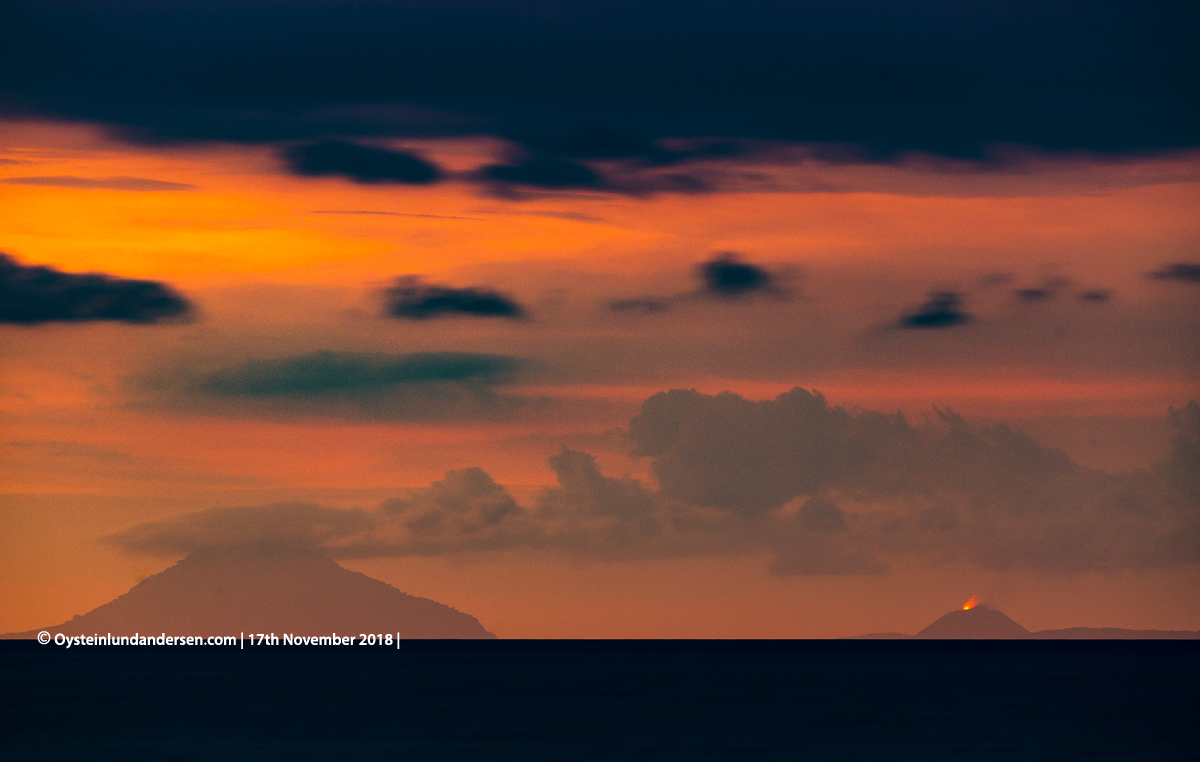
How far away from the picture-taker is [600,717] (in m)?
99.2

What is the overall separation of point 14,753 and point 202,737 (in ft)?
45.2

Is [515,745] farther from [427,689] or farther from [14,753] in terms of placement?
[427,689]

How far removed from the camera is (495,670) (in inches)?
7269

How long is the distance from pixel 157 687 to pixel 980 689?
91.4 metres

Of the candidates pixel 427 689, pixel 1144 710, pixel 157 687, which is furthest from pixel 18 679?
pixel 1144 710

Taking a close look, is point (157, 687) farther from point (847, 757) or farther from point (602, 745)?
point (847, 757)

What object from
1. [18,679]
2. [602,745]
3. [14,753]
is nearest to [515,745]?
[602,745]

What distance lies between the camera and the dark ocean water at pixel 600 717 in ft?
245

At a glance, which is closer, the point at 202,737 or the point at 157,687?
the point at 202,737

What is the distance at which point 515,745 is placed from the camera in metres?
78.1

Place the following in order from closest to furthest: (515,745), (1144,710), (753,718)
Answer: (515,745), (753,718), (1144,710)

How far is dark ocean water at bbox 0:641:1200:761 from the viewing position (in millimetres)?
74750

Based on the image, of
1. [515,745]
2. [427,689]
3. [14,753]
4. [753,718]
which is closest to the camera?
[14,753]

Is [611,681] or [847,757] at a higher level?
[611,681]
